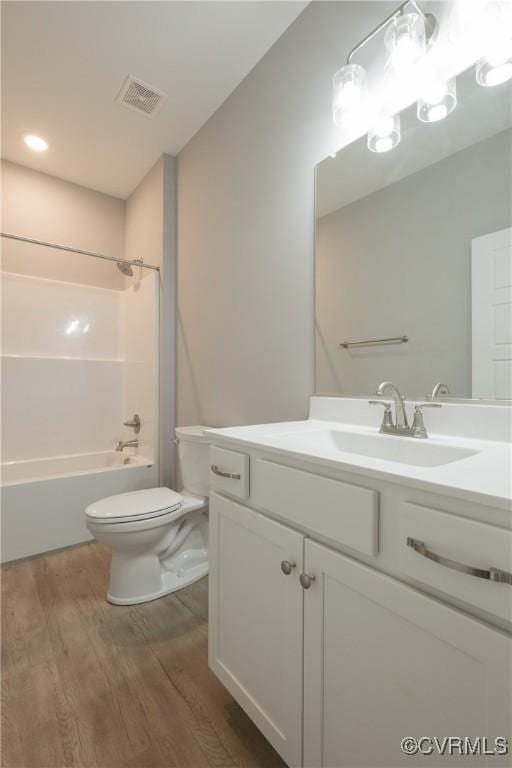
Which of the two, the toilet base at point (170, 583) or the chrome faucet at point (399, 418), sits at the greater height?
the chrome faucet at point (399, 418)

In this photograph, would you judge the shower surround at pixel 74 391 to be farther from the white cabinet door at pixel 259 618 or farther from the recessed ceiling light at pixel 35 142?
the white cabinet door at pixel 259 618

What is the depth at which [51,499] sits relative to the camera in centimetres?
204

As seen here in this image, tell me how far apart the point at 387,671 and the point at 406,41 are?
1.58 metres

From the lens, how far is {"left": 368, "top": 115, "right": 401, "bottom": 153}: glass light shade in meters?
1.12

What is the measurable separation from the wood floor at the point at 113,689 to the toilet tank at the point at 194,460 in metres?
0.49

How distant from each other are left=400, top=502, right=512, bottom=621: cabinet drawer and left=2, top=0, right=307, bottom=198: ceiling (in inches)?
79.0

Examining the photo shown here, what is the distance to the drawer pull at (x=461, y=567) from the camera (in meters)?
0.45

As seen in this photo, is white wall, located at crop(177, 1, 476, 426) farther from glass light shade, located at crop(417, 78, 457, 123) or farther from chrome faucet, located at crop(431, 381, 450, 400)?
chrome faucet, located at crop(431, 381, 450, 400)

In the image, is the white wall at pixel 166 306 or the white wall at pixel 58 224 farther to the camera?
the white wall at pixel 58 224

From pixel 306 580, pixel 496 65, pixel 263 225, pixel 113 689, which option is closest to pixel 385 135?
pixel 496 65

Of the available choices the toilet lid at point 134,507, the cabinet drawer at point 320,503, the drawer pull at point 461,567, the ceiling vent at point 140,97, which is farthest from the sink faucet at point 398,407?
the ceiling vent at point 140,97

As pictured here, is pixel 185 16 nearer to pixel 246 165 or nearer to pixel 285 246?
pixel 246 165

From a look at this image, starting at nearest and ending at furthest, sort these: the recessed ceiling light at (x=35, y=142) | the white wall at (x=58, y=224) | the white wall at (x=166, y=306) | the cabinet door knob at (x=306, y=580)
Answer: the cabinet door knob at (x=306, y=580)
the recessed ceiling light at (x=35, y=142)
the white wall at (x=166, y=306)
the white wall at (x=58, y=224)

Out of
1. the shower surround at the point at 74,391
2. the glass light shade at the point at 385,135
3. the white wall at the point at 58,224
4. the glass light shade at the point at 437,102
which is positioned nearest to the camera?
the glass light shade at the point at 437,102
